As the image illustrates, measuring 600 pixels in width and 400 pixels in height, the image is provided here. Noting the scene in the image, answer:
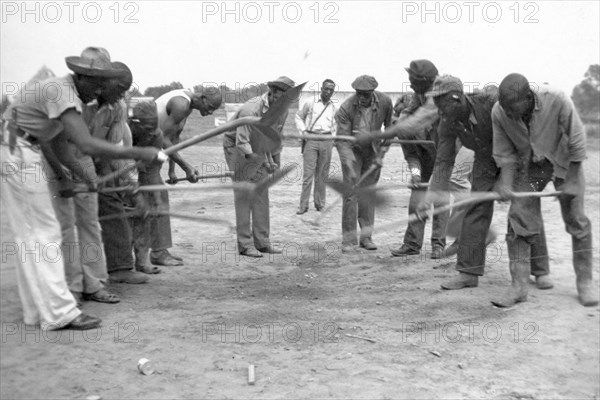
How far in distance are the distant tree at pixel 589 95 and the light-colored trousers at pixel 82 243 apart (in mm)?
18455

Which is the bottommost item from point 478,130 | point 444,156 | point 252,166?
point 252,166

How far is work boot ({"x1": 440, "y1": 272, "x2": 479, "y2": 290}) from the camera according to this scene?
19.7 feet

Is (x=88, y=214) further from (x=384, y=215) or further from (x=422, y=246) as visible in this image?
(x=384, y=215)

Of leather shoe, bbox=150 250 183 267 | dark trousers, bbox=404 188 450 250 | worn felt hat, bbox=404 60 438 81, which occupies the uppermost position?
worn felt hat, bbox=404 60 438 81

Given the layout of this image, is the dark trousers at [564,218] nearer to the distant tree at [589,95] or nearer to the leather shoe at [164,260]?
the leather shoe at [164,260]

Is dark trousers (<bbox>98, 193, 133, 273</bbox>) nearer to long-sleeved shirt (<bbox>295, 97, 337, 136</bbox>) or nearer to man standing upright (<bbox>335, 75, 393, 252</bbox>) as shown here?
man standing upright (<bbox>335, 75, 393, 252</bbox>)

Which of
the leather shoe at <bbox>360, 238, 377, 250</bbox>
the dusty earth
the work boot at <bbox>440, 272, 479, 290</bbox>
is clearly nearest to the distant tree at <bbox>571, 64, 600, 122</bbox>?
the leather shoe at <bbox>360, 238, 377, 250</bbox>

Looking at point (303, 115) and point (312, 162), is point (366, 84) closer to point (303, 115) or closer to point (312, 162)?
point (312, 162)

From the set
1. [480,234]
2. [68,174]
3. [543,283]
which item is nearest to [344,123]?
[480,234]

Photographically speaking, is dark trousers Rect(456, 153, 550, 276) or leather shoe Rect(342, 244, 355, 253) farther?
leather shoe Rect(342, 244, 355, 253)

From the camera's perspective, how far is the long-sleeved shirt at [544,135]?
5305mm

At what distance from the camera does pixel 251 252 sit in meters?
7.38

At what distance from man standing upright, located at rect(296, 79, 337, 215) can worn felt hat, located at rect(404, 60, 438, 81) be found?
328 cm

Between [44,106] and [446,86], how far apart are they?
2.97 metres
